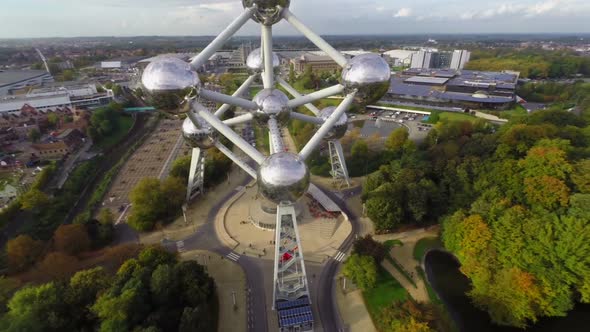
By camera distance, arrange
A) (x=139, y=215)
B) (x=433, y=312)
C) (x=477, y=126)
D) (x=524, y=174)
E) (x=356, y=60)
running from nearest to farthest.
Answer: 1. (x=356, y=60)
2. (x=433, y=312)
3. (x=524, y=174)
4. (x=139, y=215)
5. (x=477, y=126)

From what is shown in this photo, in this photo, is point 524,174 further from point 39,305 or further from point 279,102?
point 39,305

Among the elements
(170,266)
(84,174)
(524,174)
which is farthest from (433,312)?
(84,174)

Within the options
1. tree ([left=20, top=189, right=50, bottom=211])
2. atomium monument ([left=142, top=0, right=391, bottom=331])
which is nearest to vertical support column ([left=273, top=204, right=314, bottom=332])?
atomium monument ([left=142, top=0, right=391, bottom=331])

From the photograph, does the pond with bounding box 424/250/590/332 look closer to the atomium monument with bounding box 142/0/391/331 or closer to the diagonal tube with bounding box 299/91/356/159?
the atomium monument with bounding box 142/0/391/331

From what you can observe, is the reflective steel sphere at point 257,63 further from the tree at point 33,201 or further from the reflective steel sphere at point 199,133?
the tree at point 33,201

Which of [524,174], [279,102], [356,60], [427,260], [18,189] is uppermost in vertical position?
[356,60]

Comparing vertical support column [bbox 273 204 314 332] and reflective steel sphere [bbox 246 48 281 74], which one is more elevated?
Result: reflective steel sphere [bbox 246 48 281 74]
